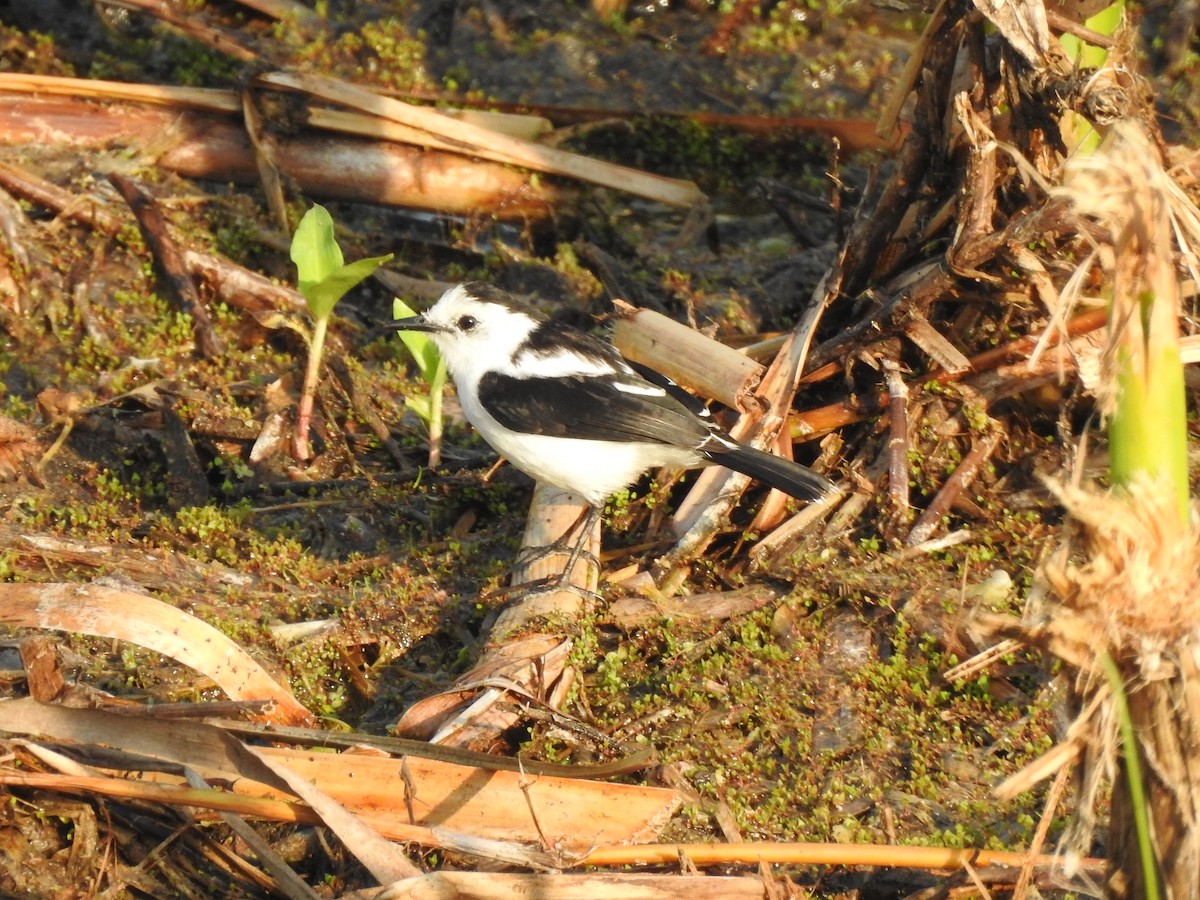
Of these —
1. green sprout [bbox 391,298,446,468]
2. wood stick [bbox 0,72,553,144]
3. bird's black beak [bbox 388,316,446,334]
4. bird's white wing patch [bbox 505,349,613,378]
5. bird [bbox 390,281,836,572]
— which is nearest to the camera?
bird [bbox 390,281,836,572]

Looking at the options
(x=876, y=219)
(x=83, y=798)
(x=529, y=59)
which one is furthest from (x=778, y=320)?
(x=83, y=798)

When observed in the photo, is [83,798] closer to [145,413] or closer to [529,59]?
[145,413]

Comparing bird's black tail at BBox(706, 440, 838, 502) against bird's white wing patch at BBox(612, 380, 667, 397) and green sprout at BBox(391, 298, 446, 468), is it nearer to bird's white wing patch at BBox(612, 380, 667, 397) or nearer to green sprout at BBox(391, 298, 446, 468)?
bird's white wing patch at BBox(612, 380, 667, 397)

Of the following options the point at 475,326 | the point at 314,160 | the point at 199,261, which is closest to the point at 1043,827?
the point at 475,326

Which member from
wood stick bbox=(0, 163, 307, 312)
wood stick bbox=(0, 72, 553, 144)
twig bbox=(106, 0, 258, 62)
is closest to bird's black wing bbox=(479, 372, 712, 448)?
wood stick bbox=(0, 163, 307, 312)

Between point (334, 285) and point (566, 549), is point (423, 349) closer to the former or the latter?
point (334, 285)

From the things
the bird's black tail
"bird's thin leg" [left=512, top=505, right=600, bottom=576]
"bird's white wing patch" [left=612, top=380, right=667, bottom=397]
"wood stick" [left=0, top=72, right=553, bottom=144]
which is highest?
"wood stick" [left=0, top=72, right=553, bottom=144]

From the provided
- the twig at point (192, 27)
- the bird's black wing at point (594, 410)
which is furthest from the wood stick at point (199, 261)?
the bird's black wing at point (594, 410)
